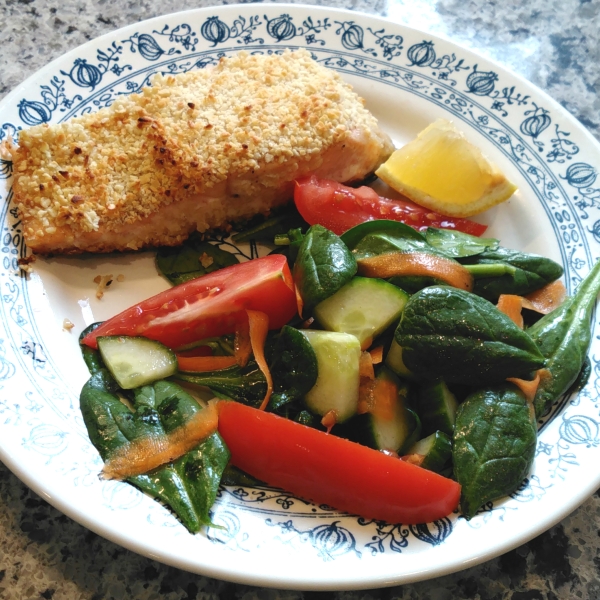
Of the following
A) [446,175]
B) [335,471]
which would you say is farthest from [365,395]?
[446,175]

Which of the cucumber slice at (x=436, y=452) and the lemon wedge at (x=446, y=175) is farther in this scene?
the lemon wedge at (x=446, y=175)

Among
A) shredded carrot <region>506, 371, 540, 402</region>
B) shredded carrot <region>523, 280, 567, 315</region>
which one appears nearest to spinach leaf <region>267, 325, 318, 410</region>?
shredded carrot <region>506, 371, 540, 402</region>

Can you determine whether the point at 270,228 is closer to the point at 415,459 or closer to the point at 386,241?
the point at 386,241

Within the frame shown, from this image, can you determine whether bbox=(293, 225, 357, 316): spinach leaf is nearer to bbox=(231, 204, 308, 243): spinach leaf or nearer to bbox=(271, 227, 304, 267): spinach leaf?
bbox=(271, 227, 304, 267): spinach leaf

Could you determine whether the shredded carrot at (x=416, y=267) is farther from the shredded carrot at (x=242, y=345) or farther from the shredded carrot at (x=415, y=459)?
the shredded carrot at (x=415, y=459)

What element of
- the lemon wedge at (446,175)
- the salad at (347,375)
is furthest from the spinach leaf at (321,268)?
the lemon wedge at (446,175)

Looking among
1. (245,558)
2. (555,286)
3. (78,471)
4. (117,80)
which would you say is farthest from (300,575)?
(117,80)
